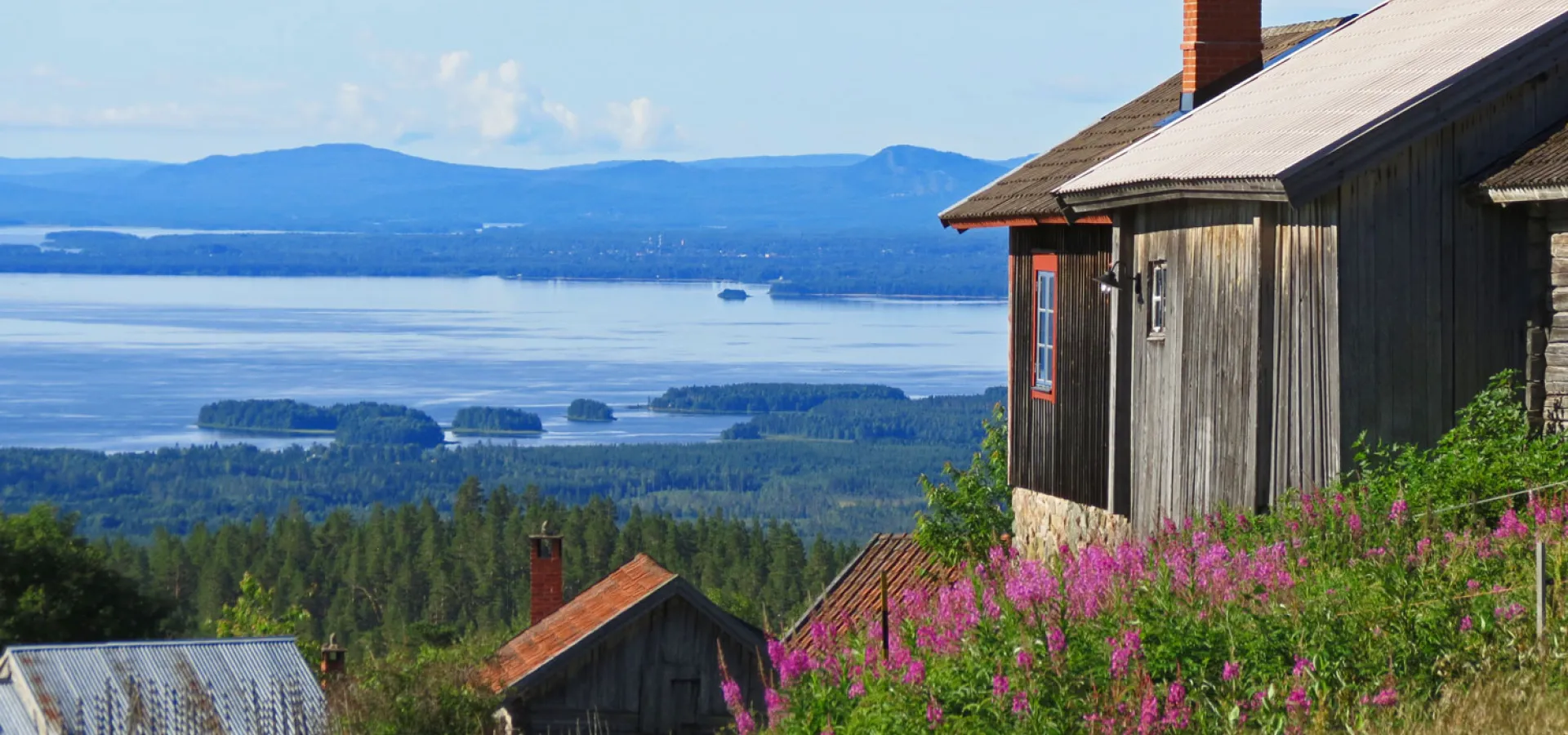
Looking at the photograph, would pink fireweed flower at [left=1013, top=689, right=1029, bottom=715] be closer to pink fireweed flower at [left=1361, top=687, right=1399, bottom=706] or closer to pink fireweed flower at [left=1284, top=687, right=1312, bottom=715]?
pink fireweed flower at [left=1284, top=687, right=1312, bottom=715]

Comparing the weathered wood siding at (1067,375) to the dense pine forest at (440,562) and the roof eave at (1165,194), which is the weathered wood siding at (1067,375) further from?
the dense pine forest at (440,562)

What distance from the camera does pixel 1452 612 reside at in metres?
8.00

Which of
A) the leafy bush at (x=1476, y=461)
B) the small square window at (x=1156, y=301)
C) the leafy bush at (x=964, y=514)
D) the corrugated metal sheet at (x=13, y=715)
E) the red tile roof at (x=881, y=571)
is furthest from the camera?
the red tile roof at (x=881, y=571)

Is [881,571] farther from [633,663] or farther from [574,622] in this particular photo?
[574,622]

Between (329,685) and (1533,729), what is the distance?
18.8 meters

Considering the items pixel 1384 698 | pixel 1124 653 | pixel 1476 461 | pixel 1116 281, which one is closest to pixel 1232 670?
pixel 1124 653

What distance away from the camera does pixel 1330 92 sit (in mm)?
13836

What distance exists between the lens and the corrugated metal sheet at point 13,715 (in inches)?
942

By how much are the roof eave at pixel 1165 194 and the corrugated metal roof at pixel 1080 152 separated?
1.84 metres

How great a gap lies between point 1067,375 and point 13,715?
577 inches

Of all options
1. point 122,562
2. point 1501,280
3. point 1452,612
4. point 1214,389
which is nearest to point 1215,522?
point 1214,389

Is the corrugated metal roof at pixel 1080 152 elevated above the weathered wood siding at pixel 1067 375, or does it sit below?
above

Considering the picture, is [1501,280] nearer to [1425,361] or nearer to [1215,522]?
[1425,361]

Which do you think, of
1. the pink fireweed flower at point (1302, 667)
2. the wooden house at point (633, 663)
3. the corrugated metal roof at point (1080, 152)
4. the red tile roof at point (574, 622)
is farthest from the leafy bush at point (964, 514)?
the pink fireweed flower at point (1302, 667)
